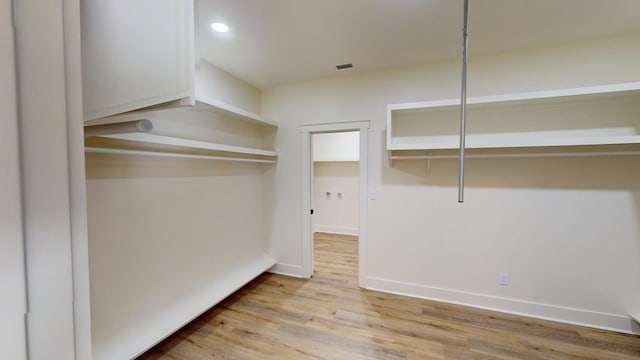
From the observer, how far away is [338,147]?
5738 millimetres

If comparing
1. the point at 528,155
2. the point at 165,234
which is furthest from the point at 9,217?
the point at 528,155

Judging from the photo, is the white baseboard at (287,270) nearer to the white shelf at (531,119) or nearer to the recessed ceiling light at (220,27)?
the white shelf at (531,119)

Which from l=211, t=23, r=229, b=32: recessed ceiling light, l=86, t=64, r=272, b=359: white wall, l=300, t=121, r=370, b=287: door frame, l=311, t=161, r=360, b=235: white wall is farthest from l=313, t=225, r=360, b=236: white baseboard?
l=211, t=23, r=229, b=32: recessed ceiling light

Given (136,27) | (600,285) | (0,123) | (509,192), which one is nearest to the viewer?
(0,123)

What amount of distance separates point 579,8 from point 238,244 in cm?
384

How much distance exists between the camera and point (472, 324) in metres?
2.49

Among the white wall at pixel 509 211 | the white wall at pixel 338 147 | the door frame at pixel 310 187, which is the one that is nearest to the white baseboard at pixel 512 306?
the white wall at pixel 509 211

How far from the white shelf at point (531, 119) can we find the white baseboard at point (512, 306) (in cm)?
160

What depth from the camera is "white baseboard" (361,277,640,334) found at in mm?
2377

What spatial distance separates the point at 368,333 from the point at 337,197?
3699 millimetres

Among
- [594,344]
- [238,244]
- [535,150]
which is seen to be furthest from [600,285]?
[238,244]

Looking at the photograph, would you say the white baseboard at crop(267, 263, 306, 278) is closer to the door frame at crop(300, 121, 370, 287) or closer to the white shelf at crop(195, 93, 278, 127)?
the door frame at crop(300, 121, 370, 287)

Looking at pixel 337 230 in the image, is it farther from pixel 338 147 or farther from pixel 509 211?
pixel 509 211

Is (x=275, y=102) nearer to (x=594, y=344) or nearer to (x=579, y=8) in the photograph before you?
(x=579, y=8)
